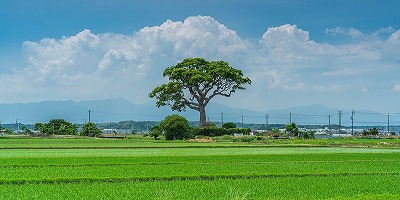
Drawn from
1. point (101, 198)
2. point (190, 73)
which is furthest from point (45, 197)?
point (190, 73)

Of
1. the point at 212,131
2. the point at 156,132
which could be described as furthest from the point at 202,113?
the point at 156,132

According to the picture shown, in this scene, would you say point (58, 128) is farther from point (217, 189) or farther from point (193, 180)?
point (217, 189)

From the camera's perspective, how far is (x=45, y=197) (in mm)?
14289

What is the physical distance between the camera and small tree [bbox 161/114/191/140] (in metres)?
58.7

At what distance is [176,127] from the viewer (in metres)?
58.8

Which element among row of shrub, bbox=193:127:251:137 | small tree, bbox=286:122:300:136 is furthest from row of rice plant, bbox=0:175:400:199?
small tree, bbox=286:122:300:136

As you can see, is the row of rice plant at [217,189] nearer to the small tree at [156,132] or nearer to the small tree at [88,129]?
the small tree at [156,132]

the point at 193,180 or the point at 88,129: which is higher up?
the point at 88,129

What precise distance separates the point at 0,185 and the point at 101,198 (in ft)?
15.4

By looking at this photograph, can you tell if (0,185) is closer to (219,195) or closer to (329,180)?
(219,195)

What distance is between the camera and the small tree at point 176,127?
58688 millimetres

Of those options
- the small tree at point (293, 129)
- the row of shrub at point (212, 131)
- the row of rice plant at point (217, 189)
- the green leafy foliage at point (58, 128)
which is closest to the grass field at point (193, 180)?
the row of rice plant at point (217, 189)

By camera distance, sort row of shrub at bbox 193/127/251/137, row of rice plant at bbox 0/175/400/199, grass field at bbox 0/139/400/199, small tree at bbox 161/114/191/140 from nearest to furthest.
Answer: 1. row of rice plant at bbox 0/175/400/199
2. grass field at bbox 0/139/400/199
3. small tree at bbox 161/114/191/140
4. row of shrub at bbox 193/127/251/137

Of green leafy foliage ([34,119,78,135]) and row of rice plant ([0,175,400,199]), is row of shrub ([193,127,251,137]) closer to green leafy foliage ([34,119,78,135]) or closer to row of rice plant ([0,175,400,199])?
green leafy foliage ([34,119,78,135])
